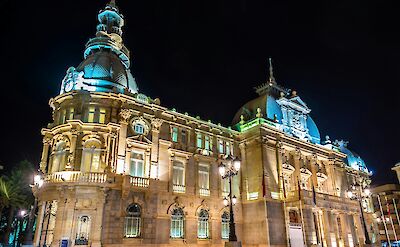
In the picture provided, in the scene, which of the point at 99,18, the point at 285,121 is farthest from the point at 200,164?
the point at 99,18

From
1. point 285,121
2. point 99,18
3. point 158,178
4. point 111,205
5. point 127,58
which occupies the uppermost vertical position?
point 99,18

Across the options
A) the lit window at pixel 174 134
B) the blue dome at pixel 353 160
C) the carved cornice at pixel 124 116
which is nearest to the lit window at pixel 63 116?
the carved cornice at pixel 124 116

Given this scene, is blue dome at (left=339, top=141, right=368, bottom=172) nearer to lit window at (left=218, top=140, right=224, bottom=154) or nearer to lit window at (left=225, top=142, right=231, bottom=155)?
lit window at (left=225, top=142, right=231, bottom=155)

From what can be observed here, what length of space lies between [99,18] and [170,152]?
2167 centimetres

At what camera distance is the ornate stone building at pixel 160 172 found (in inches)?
1152

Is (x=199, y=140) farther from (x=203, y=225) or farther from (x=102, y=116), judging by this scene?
(x=102, y=116)

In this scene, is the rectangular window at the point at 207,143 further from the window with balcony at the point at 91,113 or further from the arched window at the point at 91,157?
the window with balcony at the point at 91,113

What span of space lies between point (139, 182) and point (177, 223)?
263 inches

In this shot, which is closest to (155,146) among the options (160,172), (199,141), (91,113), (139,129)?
(139,129)

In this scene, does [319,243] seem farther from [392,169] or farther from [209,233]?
[392,169]

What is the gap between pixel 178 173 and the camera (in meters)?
36.2

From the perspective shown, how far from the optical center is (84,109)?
3272 centimetres

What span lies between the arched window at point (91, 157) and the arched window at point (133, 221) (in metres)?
4.99

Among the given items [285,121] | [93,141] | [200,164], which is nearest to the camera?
[93,141]
